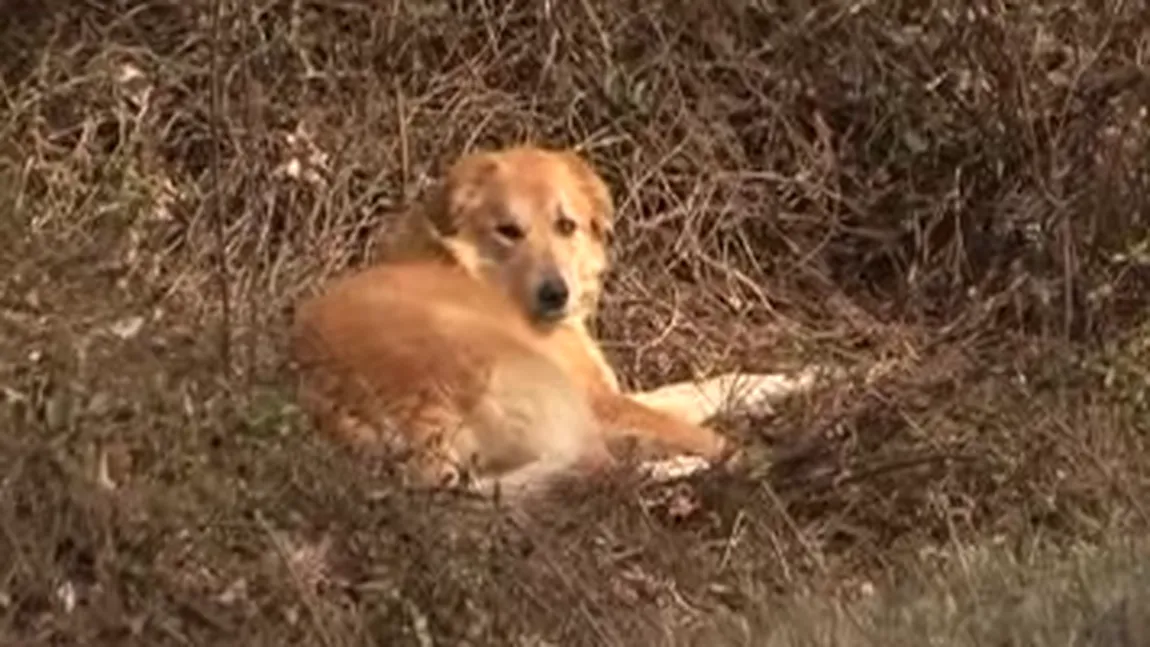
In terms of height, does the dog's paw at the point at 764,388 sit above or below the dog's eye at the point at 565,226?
below

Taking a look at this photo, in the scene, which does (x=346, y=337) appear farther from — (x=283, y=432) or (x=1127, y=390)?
(x=1127, y=390)

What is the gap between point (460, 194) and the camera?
1033 centimetres

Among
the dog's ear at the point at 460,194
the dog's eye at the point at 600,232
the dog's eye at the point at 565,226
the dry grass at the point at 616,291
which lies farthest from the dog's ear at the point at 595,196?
the dry grass at the point at 616,291

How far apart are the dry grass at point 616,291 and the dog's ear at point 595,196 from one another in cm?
42

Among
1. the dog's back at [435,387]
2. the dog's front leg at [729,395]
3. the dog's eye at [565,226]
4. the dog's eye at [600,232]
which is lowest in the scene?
the dog's front leg at [729,395]

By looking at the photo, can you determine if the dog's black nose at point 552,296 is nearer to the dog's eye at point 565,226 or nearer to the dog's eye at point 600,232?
the dog's eye at point 565,226

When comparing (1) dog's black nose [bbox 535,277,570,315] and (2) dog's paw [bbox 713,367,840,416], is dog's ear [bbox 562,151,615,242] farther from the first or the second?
(2) dog's paw [bbox 713,367,840,416]

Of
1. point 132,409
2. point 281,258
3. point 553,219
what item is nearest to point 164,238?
point 281,258

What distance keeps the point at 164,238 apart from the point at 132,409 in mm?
2774

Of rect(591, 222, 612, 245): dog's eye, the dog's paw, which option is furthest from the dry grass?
rect(591, 222, 612, 245): dog's eye

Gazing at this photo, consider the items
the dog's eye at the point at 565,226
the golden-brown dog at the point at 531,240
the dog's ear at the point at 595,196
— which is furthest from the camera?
the dog's ear at the point at 595,196

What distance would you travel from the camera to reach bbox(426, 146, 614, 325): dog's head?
33.8ft

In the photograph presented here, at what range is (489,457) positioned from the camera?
918 centimetres

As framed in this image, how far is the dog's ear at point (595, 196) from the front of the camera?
34.5 feet
